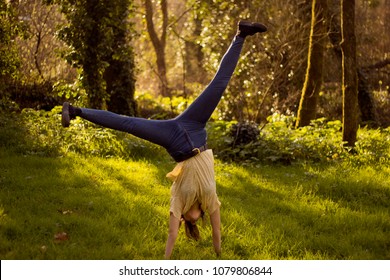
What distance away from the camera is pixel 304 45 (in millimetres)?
15602

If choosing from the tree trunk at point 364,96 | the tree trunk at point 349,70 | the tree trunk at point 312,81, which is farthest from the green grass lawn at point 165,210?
the tree trunk at point 364,96

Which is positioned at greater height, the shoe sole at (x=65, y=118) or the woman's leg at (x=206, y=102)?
the woman's leg at (x=206, y=102)

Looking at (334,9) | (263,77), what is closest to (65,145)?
(263,77)

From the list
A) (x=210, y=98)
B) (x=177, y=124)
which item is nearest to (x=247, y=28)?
(x=210, y=98)

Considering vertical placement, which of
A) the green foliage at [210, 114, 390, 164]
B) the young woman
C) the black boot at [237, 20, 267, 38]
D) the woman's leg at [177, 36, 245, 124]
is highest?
the black boot at [237, 20, 267, 38]

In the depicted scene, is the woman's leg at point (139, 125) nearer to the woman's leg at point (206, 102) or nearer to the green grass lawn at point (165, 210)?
the woman's leg at point (206, 102)

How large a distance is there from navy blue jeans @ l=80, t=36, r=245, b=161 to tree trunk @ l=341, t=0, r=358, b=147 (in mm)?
5663

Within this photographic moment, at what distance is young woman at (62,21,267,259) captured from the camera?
17.6ft

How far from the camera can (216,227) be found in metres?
5.71

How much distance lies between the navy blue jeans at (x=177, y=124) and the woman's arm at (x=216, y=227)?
2.23 feet

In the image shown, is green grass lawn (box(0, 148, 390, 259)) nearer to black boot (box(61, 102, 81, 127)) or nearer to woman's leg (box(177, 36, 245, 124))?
black boot (box(61, 102, 81, 127))

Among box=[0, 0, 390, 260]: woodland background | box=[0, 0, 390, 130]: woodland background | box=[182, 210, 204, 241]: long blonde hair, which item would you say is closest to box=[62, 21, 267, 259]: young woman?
box=[182, 210, 204, 241]: long blonde hair

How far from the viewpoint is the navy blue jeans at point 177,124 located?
5.34 meters
